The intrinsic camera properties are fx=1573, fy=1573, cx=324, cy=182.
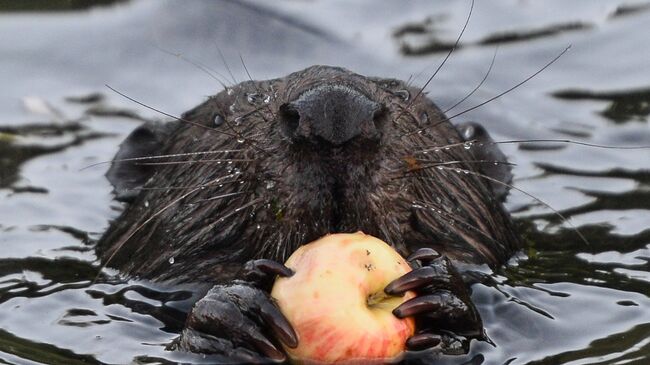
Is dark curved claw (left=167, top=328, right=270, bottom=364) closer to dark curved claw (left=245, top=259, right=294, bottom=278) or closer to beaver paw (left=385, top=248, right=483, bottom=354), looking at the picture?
dark curved claw (left=245, top=259, right=294, bottom=278)

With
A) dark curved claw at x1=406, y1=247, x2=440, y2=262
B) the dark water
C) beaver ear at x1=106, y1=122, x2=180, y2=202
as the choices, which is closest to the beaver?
dark curved claw at x1=406, y1=247, x2=440, y2=262

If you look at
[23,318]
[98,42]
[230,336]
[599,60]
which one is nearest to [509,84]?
[599,60]

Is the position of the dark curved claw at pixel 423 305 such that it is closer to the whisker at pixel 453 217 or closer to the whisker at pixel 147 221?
the whisker at pixel 453 217

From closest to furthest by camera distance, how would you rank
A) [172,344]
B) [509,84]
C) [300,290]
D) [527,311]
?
[300,290], [172,344], [527,311], [509,84]

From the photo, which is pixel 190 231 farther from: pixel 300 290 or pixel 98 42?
pixel 98 42

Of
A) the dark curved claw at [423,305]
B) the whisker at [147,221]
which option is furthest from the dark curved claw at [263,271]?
the whisker at [147,221]

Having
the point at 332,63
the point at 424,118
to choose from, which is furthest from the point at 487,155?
the point at 332,63
